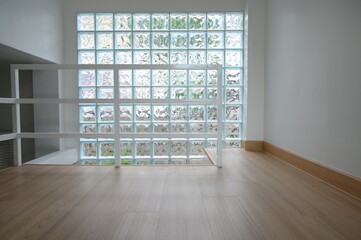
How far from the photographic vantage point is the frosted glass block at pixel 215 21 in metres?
4.27

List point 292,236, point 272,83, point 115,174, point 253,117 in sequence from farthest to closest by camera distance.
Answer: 1. point 253,117
2. point 272,83
3. point 115,174
4. point 292,236

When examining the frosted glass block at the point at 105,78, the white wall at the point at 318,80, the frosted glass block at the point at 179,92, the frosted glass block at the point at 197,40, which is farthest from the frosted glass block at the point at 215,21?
the frosted glass block at the point at 105,78

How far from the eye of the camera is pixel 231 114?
14.1 feet

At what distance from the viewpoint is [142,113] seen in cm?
427

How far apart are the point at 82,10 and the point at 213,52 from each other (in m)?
2.31

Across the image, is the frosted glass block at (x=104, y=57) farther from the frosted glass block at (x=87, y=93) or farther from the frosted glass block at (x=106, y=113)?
the frosted glass block at (x=106, y=113)

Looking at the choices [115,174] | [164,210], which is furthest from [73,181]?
[164,210]

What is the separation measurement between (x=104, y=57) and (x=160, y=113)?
135 cm

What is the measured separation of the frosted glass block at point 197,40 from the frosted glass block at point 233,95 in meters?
0.87

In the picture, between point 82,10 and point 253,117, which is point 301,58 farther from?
point 82,10

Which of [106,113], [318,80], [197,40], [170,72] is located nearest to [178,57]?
[170,72]

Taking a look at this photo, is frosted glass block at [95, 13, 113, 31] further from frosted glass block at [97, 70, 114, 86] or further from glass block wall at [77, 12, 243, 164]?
frosted glass block at [97, 70, 114, 86]

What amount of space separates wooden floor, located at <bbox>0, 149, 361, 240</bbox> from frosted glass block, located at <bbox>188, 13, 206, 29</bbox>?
9.21 ft

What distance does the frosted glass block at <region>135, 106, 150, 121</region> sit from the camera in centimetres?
427
